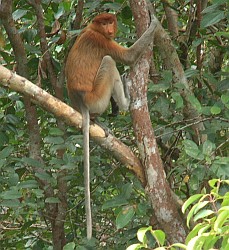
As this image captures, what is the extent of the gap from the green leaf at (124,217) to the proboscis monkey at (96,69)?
1151 mm

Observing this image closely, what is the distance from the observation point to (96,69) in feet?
15.7

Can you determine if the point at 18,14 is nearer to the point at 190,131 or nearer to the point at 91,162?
the point at 91,162

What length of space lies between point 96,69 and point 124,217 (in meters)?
1.73

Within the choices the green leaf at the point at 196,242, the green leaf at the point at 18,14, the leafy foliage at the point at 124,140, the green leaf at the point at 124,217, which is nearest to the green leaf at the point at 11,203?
the leafy foliage at the point at 124,140

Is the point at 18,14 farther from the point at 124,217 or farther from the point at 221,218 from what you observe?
the point at 221,218

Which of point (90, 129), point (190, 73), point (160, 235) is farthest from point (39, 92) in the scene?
point (160, 235)

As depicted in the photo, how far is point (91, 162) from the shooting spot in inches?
170

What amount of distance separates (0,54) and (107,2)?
38.2 inches

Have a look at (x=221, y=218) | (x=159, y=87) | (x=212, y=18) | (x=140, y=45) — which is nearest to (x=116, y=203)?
(x=159, y=87)

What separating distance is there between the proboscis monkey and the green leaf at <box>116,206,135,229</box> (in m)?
1.15

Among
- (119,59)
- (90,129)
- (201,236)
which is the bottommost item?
(201,236)

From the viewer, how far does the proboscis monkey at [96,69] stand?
180 inches

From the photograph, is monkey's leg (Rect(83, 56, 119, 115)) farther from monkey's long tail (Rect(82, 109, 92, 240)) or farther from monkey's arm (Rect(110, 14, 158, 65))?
monkey's long tail (Rect(82, 109, 92, 240))

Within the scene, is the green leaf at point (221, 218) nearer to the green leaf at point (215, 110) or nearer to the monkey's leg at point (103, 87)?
the green leaf at point (215, 110)
